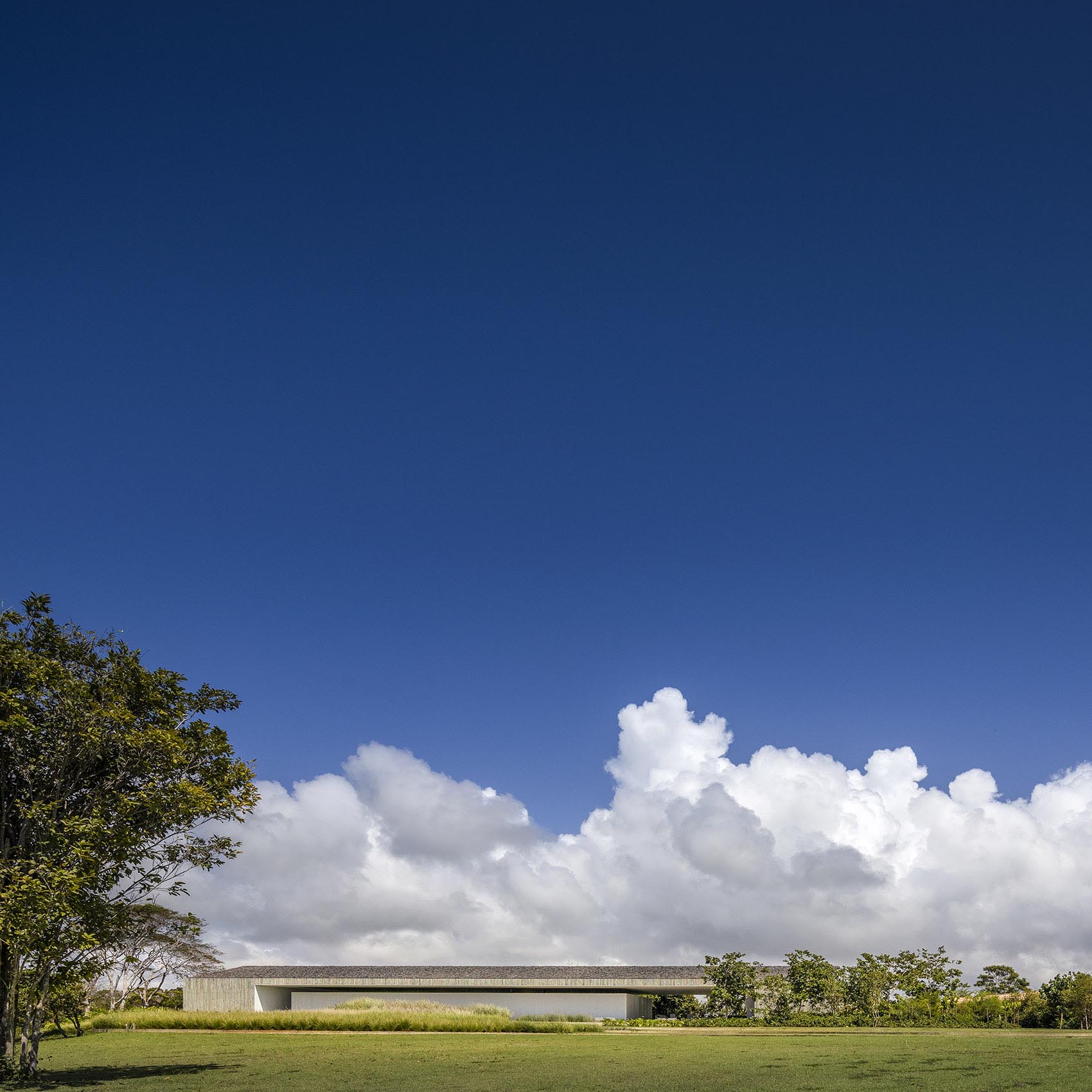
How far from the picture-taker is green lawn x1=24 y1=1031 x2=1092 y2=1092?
50.9 feet

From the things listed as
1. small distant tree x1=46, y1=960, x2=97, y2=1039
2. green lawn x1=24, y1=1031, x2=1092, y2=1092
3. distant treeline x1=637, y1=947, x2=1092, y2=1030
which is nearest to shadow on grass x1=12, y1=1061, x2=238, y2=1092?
green lawn x1=24, y1=1031, x2=1092, y2=1092

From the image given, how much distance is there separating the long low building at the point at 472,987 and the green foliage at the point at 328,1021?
434 inches

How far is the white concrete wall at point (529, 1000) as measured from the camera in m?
58.4

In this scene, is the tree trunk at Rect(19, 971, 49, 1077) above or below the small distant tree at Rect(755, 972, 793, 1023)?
above

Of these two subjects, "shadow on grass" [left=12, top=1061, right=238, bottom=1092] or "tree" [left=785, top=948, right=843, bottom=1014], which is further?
"tree" [left=785, top=948, right=843, bottom=1014]

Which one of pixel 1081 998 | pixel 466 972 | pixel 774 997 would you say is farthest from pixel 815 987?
pixel 466 972

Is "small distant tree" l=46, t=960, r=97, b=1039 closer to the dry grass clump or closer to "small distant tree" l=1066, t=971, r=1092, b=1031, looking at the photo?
the dry grass clump

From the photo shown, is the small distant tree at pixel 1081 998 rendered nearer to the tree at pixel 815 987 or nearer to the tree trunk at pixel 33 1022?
the tree at pixel 815 987

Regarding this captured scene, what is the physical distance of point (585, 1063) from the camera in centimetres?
2108

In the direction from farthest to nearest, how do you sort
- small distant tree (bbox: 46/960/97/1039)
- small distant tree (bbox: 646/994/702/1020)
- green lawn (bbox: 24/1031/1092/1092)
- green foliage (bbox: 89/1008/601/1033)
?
small distant tree (bbox: 646/994/702/1020) → green foliage (bbox: 89/1008/601/1033) → small distant tree (bbox: 46/960/97/1039) → green lawn (bbox: 24/1031/1092/1092)

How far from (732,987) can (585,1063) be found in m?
34.5

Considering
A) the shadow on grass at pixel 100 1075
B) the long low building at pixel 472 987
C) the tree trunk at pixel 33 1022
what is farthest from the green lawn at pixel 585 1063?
the long low building at pixel 472 987

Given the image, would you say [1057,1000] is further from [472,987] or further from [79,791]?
[79,791]

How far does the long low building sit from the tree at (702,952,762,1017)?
5.09m
